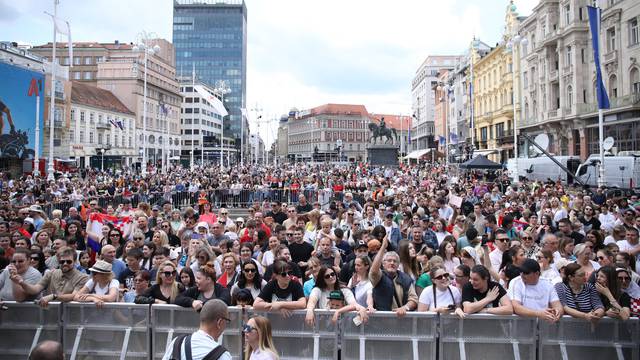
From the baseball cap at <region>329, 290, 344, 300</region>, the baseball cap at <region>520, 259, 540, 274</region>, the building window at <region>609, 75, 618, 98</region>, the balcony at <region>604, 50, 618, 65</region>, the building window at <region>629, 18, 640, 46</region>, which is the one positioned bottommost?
the baseball cap at <region>329, 290, 344, 300</region>

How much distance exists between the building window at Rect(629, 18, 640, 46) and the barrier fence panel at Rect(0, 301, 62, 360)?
38445mm

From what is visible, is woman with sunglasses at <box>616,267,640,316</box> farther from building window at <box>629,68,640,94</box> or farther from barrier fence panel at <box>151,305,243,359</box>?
building window at <box>629,68,640,94</box>

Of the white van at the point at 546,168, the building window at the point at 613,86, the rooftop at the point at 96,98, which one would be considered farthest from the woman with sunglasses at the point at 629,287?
the rooftop at the point at 96,98

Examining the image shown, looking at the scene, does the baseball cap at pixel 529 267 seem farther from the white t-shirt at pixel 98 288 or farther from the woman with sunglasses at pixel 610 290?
the white t-shirt at pixel 98 288

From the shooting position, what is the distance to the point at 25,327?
5395mm

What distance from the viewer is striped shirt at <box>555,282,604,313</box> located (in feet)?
16.1

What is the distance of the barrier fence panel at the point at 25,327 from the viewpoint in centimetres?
534

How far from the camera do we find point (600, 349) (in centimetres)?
479

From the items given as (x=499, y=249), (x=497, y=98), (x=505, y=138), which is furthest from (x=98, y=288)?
(x=497, y=98)

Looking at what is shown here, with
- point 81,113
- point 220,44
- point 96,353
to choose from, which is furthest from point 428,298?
point 220,44

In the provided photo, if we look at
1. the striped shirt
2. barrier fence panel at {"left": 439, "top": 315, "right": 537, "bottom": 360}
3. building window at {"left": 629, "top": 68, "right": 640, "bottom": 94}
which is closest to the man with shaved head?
barrier fence panel at {"left": 439, "top": 315, "right": 537, "bottom": 360}

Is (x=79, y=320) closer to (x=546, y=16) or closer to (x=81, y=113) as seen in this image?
(x=546, y=16)

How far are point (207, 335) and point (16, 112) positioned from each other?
47995 mm

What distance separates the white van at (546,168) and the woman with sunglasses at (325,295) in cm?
2955
